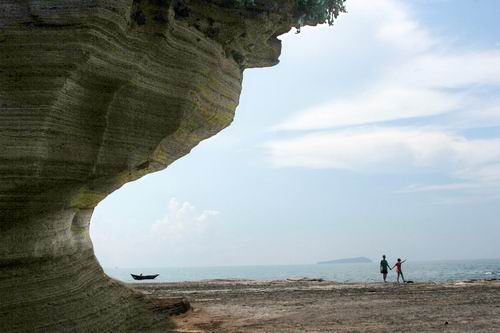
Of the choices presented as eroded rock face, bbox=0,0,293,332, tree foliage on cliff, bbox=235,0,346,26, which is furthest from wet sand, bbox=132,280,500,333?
tree foliage on cliff, bbox=235,0,346,26

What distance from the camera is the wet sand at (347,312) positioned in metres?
15.6

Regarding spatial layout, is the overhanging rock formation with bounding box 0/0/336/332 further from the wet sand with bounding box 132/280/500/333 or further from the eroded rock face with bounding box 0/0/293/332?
the wet sand with bounding box 132/280/500/333

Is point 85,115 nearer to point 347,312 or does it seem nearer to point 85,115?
point 85,115

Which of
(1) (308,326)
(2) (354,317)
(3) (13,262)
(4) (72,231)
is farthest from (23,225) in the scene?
(2) (354,317)

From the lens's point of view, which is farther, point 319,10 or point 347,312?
point 347,312

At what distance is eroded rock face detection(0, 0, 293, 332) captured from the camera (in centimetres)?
1009

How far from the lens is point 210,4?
510 inches

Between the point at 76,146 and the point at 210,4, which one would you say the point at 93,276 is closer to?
the point at 76,146

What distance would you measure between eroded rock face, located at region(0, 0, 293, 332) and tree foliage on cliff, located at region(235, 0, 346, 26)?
1.67ft

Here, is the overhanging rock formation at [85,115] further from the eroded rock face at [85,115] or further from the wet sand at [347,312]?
the wet sand at [347,312]

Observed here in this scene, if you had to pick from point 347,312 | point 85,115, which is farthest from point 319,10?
point 347,312

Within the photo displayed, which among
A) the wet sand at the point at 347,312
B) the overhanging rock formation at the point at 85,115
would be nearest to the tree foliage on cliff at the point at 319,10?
the overhanging rock formation at the point at 85,115

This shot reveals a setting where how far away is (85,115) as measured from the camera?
11.1 metres

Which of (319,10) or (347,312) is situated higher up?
(319,10)
